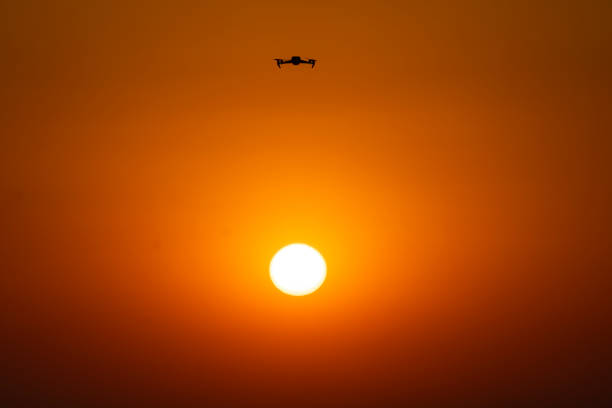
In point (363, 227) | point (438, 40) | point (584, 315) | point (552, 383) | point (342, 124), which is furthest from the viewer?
point (552, 383)

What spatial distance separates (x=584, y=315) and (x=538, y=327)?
0.24m

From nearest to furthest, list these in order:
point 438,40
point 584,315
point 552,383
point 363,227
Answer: point 438,40 → point 363,227 → point 584,315 → point 552,383

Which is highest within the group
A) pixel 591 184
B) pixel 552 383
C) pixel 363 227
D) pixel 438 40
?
→ pixel 438 40

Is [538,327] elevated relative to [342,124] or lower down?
lower down

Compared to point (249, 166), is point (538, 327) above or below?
below

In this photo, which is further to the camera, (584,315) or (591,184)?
(584,315)

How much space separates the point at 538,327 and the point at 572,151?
42.3 inches

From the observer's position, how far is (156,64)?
3.09 meters

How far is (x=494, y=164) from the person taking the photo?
337cm

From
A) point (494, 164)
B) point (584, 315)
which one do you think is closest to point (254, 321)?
point (494, 164)

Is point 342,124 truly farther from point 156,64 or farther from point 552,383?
point 552,383

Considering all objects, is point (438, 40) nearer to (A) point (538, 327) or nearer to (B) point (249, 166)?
(B) point (249, 166)

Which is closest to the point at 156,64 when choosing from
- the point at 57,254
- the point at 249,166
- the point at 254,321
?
the point at 249,166

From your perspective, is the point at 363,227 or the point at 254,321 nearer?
the point at 363,227
